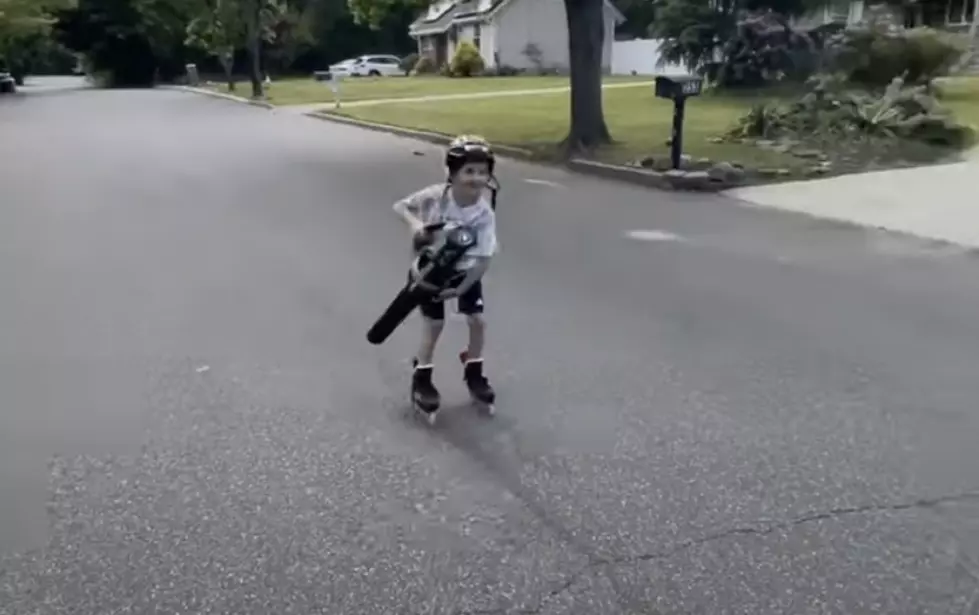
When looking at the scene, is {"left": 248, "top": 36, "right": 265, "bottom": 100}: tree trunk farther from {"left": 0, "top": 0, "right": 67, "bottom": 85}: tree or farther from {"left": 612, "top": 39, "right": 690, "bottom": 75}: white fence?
{"left": 612, "top": 39, "right": 690, "bottom": 75}: white fence

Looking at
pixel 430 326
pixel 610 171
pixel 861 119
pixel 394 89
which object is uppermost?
pixel 430 326

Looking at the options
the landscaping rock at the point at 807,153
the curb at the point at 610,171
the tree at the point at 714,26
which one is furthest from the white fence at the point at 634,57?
the landscaping rock at the point at 807,153

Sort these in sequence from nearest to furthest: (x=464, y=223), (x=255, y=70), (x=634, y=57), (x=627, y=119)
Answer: (x=464, y=223), (x=627, y=119), (x=255, y=70), (x=634, y=57)

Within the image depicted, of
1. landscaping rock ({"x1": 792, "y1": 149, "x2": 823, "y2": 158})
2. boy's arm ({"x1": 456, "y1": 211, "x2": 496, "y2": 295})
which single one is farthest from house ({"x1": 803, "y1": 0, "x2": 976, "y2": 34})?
boy's arm ({"x1": 456, "y1": 211, "x2": 496, "y2": 295})

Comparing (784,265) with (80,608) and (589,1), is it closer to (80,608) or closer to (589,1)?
(80,608)

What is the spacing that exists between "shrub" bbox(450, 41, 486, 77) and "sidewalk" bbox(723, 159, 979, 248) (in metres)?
40.5

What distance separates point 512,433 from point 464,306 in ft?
2.21

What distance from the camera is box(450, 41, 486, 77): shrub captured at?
54469mm

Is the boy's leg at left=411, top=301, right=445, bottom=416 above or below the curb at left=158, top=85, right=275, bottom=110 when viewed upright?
above

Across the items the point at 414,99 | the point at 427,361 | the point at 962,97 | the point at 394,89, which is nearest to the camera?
the point at 427,361

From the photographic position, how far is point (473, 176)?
Result: 521cm

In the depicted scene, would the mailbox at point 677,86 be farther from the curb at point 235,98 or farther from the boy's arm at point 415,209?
the curb at point 235,98

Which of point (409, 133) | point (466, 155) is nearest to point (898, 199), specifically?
point (466, 155)

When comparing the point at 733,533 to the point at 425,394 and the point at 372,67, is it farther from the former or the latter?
the point at 372,67
